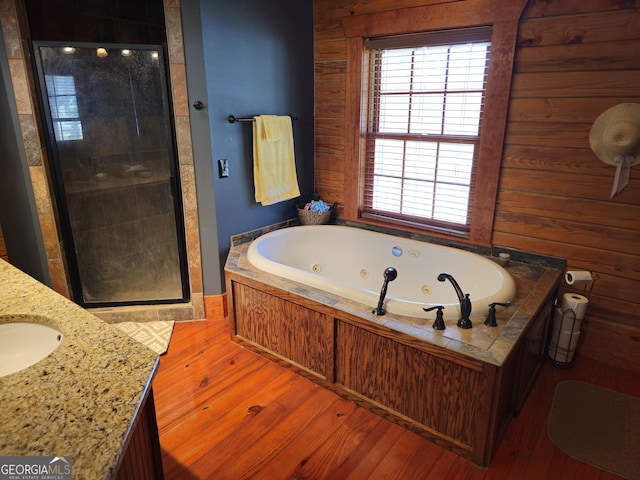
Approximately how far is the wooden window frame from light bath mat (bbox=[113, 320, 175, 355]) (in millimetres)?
1730

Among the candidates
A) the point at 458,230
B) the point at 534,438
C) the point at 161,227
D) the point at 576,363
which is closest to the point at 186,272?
the point at 161,227

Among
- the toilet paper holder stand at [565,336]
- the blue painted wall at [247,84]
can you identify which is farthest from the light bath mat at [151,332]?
the toilet paper holder stand at [565,336]

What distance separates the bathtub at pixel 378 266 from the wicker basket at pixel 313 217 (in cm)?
9

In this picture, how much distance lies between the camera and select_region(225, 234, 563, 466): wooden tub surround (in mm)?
1881

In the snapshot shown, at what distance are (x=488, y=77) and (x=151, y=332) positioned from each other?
9.13ft

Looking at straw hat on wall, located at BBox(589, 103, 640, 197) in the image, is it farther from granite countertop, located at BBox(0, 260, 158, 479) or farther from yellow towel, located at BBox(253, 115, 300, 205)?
granite countertop, located at BBox(0, 260, 158, 479)

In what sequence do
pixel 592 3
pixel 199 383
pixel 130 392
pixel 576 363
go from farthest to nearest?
pixel 576 363
pixel 199 383
pixel 592 3
pixel 130 392

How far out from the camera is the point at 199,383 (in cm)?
247

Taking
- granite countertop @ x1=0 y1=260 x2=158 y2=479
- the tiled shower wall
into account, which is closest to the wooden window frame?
the tiled shower wall

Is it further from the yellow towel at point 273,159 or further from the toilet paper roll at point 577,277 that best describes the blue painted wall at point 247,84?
the toilet paper roll at point 577,277

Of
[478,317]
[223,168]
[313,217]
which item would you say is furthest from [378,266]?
[223,168]

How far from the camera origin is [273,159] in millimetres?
3229

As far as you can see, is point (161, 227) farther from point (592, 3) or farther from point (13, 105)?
point (592, 3)

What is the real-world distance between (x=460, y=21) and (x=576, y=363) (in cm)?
224
